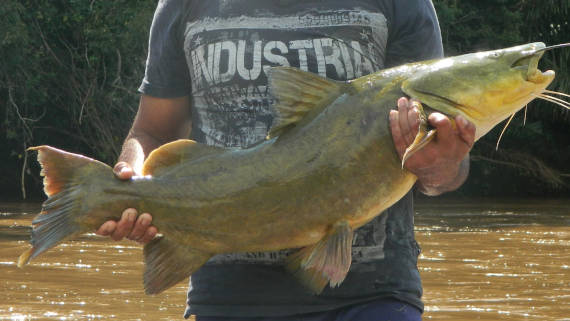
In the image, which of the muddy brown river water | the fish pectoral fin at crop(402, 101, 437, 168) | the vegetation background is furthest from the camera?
the vegetation background

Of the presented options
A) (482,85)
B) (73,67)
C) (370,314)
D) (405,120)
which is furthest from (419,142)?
(73,67)

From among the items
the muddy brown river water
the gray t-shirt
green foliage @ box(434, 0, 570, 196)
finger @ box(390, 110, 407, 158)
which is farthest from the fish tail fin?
green foliage @ box(434, 0, 570, 196)

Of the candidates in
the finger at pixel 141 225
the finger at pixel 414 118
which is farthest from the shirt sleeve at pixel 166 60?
the finger at pixel 414 118

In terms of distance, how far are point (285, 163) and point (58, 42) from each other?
52.9 ft

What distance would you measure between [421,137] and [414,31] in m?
0.61

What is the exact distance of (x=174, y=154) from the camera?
243 cm

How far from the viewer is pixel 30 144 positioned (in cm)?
1777

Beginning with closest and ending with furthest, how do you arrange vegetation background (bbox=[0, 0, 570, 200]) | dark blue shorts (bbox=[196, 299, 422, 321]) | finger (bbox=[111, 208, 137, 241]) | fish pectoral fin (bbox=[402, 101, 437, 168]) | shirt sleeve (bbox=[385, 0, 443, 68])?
fish pectoral fin (bbox=[402, 101, 437, 168]), finger (bbox=[111, 208, 137, 241]), dark blue shorts (bbox=[196, 299, 422, 321]), shirt sleeve (bbox=[385, 0, 443, 68]), vegetation background (bbox=[0, 0, 570, 200])

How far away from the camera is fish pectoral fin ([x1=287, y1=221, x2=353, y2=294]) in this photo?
227cm

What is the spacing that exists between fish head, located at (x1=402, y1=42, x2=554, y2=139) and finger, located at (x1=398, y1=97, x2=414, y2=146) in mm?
45

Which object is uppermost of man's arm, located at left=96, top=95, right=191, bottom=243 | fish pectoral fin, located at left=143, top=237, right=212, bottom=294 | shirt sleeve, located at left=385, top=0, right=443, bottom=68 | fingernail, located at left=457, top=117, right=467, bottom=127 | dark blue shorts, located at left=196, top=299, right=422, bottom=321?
shirt sleeve, located at left=385, top=0, right=443, bottom=68

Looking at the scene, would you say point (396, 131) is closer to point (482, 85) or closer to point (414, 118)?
point (414, 118)

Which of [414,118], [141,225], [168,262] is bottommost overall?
[168,262]

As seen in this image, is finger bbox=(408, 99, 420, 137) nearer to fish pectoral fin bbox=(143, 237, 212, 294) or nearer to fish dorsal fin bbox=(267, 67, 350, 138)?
fish dorsal fin bbox=(267, 67, 350, 138)
